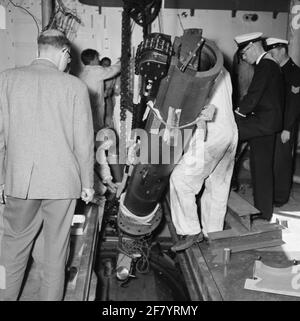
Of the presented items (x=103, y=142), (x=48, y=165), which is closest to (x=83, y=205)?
(x=103, y=142)

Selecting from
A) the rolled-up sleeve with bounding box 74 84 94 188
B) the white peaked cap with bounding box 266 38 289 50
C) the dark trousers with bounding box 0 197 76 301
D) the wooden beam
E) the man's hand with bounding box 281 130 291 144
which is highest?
the wooden beam

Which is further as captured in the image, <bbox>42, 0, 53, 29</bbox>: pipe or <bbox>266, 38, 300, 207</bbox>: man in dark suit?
<bbox>42, 0, 53, 29</bbox>: pipe

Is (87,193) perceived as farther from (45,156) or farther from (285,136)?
(285,136)

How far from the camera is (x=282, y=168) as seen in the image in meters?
4.54

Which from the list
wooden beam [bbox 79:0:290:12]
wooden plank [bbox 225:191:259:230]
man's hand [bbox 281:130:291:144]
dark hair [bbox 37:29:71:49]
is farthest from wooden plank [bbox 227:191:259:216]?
wooden beam [bbox 79:0:290:12]

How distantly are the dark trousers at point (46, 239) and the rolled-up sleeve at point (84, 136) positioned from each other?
205 mm

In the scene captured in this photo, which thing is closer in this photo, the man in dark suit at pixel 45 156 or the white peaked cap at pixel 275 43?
the man in dark suit at pixel 45 156

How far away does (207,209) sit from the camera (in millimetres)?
3619

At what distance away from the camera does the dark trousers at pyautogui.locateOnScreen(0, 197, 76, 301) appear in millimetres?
2523

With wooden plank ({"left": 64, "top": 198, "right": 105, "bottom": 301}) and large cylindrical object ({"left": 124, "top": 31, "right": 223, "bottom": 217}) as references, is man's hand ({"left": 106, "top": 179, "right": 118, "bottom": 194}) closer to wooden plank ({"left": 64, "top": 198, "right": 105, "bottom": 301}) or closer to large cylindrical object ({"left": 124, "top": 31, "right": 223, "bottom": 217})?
wooden plank ({"left": 64, "top": 198, "right": 105, "bottom": 301})

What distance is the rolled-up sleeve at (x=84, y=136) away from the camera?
242 cm

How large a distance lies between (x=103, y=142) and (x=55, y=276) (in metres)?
2.49

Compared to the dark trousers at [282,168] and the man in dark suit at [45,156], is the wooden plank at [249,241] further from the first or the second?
the man in dark suit at [45,156]

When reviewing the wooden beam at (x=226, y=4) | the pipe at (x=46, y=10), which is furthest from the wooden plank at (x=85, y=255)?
the wooden beam at (x=226, y=4)
